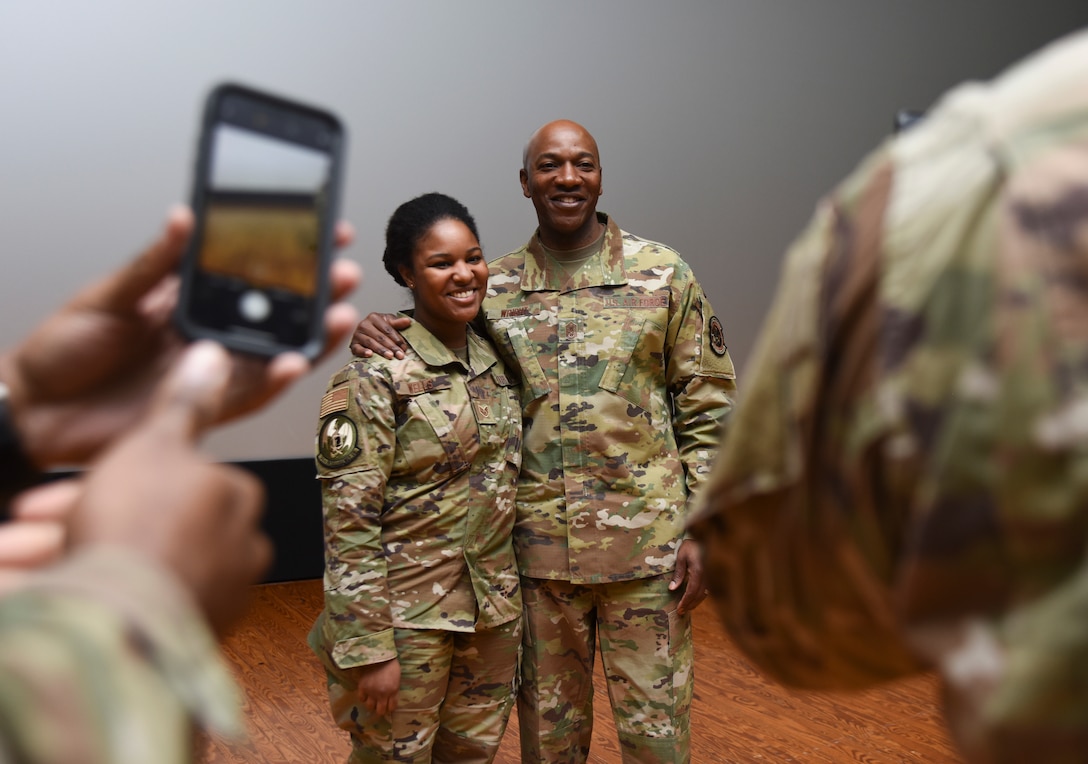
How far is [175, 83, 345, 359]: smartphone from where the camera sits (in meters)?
0.64

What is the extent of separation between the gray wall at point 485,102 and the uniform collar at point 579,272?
1937 mm

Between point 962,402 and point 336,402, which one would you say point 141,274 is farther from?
point 336,402

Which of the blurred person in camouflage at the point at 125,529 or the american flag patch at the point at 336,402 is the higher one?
the blurred person in camouflage at the point at 125,529

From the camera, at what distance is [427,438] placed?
1.83 m

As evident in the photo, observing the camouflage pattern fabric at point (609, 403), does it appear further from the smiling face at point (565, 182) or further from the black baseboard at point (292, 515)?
the black baseboard at point (292, 515)

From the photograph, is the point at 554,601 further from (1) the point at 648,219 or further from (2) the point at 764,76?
(2) the point at 764,76

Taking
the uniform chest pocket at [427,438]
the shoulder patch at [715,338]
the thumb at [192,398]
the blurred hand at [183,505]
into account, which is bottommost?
the uniform chest pocket at [427,438]

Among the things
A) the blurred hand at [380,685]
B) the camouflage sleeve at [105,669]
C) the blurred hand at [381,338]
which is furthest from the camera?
the blurred hand at [381,338]

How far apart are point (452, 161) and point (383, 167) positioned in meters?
0.30

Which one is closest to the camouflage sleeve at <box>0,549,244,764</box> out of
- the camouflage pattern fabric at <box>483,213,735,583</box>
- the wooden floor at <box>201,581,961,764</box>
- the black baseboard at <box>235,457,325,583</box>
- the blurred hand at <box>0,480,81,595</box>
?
the blurred hand at <box>0,480,81,595</box>

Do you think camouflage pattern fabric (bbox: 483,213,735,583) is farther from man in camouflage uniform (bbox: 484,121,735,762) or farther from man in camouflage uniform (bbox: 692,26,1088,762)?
man in camouflage uniform (bbox: 692,26,1088,762)

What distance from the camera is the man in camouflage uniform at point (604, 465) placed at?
201 centimetres

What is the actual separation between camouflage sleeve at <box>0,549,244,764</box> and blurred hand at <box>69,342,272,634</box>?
2 centimetres

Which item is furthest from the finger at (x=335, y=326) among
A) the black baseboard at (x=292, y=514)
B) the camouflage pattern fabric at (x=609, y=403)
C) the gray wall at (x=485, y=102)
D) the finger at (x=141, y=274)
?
the black baseboard at (x=292, y=514)
